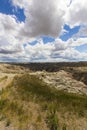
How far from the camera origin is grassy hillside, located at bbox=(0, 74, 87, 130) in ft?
67.7

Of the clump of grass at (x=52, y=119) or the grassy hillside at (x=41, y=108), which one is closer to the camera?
the clump of grass at (x=52, y=119)

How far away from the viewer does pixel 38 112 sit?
74.9 feet

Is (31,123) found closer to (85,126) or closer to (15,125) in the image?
(15,125)

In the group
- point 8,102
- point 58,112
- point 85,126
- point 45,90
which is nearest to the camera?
point 85,126

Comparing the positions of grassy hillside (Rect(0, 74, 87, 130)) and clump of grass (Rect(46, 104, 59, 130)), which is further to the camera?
grassy hillside (Rect(0, 74, 87, 130))

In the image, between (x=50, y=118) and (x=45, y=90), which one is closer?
(x=50, y=118)

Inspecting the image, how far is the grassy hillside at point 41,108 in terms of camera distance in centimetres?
2064

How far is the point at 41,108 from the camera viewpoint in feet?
77.4

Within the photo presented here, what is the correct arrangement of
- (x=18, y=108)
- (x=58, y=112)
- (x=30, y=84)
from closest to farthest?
1. (x=58, y=112)
2. (x=18, y=108)
3. (x=30, y=84)

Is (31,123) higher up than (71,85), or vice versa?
(71,85)

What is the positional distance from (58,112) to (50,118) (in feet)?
4.91

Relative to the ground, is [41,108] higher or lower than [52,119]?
higher

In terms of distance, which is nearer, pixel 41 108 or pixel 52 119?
pixel 52 119

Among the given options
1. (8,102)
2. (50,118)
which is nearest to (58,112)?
(50,118)
